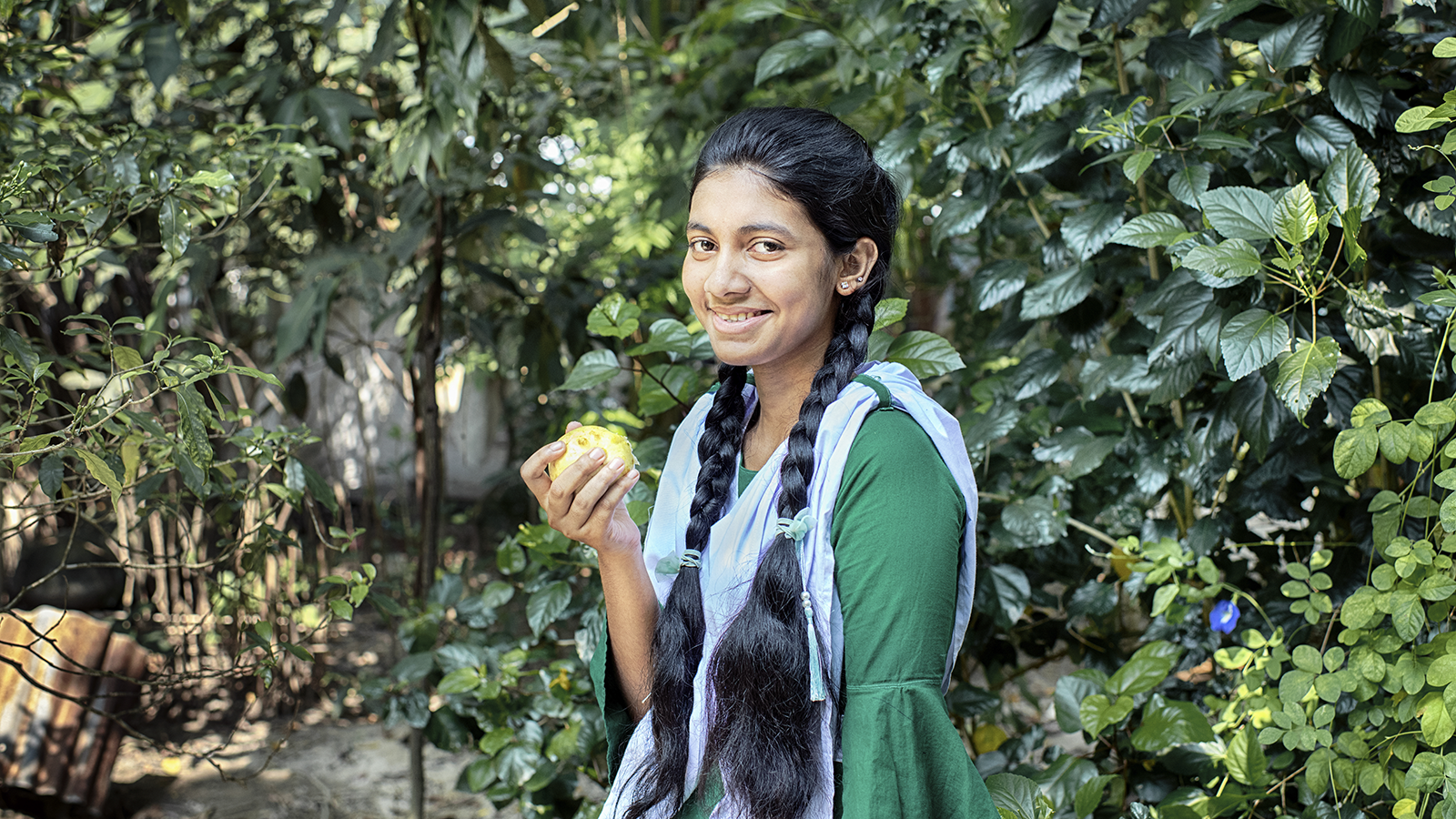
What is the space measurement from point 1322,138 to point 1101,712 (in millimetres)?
869

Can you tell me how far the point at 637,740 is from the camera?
3.92 ft

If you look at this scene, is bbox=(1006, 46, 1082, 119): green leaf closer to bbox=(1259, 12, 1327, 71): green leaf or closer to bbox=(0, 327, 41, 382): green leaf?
bbox=(1259, 12, 1327, 71): green leaf

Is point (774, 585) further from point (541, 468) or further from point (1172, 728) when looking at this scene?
point (1172, 728)

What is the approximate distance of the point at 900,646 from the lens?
0.95 m

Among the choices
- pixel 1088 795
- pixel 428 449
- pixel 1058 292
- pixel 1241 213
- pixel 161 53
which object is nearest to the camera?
pixel 1241 213

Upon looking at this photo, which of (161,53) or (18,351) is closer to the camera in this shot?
(18,351)

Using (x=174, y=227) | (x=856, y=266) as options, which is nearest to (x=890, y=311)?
(x=856, y=266)

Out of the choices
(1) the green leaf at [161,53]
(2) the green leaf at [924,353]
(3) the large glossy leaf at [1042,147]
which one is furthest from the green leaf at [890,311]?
(1) the green leaf at [161,53]

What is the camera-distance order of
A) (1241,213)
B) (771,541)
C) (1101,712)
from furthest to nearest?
(1101,712) → (1241,213) → (771,541)

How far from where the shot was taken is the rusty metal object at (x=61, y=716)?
2.37 metres

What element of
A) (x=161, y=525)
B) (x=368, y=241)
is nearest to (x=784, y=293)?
(x=368, y=241)

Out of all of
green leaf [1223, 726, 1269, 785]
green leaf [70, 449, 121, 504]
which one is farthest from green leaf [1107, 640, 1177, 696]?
green leaf [70, 449, 121, 504]

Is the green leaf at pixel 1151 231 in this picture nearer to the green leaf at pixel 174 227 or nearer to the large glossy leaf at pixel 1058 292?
the large glossy leaf at pixel 1058 292

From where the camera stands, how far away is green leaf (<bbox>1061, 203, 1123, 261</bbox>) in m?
1.53
